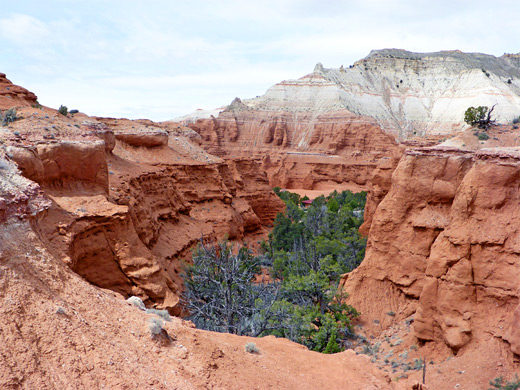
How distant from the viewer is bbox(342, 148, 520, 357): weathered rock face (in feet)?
34.9

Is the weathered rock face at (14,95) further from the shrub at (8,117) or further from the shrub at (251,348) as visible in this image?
the shrub at (251,348)

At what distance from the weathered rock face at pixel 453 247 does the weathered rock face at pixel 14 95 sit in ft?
56.4

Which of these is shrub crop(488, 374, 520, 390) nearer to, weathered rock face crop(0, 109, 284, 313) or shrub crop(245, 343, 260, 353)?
shrub crop(245, 343, 260, 353)

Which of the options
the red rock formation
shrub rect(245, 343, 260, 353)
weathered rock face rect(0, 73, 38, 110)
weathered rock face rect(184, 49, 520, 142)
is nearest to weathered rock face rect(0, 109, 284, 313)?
shrub rect(245, 343, 260, 353)

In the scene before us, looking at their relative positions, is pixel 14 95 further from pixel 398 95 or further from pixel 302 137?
pixel 398 95

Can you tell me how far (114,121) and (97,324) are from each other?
2394 centimetres

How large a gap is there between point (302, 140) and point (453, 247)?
6214 cm

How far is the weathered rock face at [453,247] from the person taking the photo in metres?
10.6

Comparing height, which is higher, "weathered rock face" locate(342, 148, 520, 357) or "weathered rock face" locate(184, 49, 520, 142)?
"weathered rock face" locate(184, 49, 520, 142)

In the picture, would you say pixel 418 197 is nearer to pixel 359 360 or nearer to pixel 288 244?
pixel 359 360

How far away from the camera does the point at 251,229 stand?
3266cm

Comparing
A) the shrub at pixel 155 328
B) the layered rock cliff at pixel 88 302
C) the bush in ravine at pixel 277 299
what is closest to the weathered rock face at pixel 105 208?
the layered rock cliff at pixel 88 302

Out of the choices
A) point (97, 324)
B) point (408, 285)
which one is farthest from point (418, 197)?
point (97, 324)

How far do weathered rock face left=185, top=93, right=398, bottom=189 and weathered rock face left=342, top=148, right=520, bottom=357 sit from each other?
50.3 m
